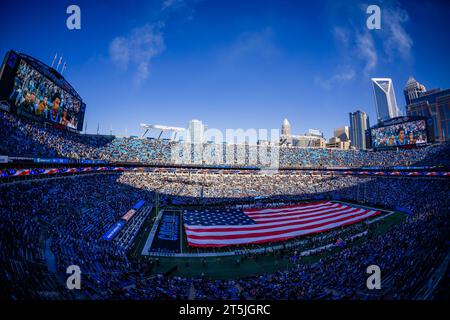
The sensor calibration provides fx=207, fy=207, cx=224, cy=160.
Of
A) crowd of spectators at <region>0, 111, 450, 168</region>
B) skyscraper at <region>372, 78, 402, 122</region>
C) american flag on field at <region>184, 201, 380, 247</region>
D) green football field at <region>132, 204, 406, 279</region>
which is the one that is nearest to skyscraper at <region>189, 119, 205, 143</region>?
crowd of spectators at <region>0, 111, 450, 168</region>

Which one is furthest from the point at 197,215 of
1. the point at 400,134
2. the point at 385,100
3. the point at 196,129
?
the point at 385,100

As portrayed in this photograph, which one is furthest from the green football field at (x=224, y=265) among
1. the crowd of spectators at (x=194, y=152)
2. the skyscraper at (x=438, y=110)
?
the skyscraper at (x=438, y=110)

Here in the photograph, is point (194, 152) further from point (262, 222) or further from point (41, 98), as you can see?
point (41, 98)

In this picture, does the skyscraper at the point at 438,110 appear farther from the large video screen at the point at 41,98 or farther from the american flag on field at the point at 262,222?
the large video screen at the point at 41,98

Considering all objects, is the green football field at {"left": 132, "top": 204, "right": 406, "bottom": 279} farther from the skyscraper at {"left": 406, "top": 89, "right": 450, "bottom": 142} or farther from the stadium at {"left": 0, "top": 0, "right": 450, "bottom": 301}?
the skyscraper at {"left": 406, "top": 89, "right": 450, "bottom": 142}

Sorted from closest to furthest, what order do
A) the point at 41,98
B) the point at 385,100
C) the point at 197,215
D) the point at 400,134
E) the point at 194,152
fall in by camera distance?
the point at 41,98 → the point at 197,215 → the point at 400,134 → the point at 194,152 → the point at 385,100
